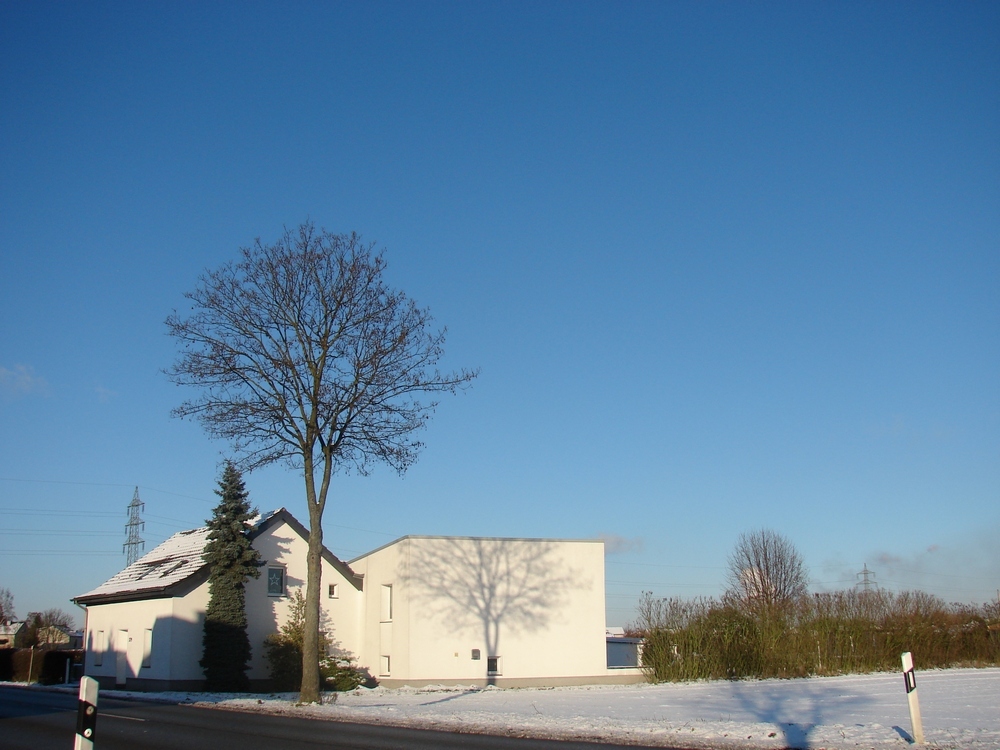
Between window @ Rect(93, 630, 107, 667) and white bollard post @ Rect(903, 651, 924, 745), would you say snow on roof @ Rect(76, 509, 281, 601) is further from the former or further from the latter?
white bollard post @ Rect(903, 651, 924, 745)

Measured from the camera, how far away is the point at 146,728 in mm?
16688

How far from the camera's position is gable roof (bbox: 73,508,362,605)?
33969 mm

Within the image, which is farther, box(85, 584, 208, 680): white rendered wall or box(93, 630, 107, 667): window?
box(93, 630, 107, 667): window

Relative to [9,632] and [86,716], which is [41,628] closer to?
[9,632]

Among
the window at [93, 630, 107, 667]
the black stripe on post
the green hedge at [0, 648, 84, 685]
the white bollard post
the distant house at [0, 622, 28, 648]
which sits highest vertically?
the black stripe on post

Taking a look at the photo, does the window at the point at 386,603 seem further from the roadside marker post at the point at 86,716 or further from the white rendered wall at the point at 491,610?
the roadside marker post at the point at 86,716

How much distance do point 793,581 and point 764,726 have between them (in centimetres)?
5045

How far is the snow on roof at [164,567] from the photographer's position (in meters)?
34.7

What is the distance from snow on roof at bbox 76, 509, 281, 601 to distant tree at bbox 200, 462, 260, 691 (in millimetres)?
1147

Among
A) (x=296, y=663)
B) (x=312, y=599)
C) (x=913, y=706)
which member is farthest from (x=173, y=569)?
(x=913, y=706)

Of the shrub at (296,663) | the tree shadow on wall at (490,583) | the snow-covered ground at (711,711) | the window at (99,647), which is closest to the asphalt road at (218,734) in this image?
the snow-covered ground at (711,711)

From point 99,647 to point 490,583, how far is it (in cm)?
1777

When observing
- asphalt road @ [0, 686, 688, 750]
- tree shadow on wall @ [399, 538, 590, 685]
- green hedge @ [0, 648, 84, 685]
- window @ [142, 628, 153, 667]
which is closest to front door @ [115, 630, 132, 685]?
window @ [142, 628, 153, 667]

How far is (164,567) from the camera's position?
122ft
